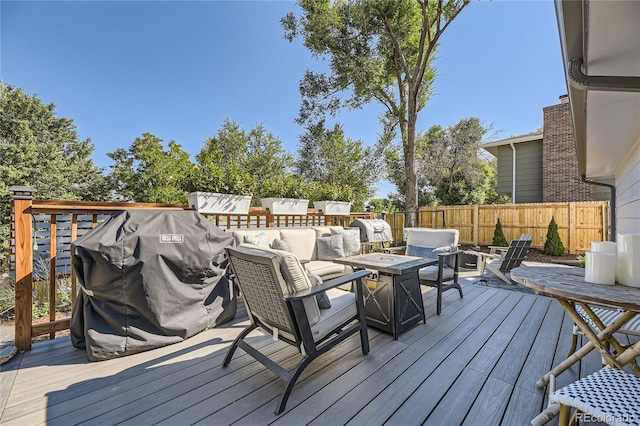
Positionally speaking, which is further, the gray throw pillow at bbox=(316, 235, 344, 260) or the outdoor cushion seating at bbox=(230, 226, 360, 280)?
the gray throw pillow at bbox=(316, 235, 344, 260)

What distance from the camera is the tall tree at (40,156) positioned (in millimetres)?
11125

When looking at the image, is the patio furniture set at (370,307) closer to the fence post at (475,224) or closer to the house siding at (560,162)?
the fence post at (475,224)

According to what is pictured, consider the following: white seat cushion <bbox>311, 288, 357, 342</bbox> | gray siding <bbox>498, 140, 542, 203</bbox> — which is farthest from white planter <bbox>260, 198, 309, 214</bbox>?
gray siding <bbox>498, 140, 542, 203</bbox>

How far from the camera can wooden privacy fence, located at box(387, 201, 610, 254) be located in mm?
7773

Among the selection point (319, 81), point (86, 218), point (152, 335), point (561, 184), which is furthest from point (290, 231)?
point (561, 184)

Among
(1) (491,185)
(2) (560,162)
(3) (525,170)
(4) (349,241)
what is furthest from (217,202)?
(1) (491,185)

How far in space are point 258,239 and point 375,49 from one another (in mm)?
7757

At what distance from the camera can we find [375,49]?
8422mm

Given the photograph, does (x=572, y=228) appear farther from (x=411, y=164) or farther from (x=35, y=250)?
(x=35, y=250)

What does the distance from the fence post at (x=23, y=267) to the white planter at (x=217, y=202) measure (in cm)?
148

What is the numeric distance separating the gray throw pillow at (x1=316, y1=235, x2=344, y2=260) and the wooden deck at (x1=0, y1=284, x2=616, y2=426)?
171 cm

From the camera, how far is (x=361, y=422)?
1.54 meters

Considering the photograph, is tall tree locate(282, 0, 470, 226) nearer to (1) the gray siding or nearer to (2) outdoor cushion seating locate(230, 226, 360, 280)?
(2) outdoor cushion seating locate(230, 226, 360, 280)

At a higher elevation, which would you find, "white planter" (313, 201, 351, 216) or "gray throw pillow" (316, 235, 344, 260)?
"white planter" (313, 201, 351, 216)
